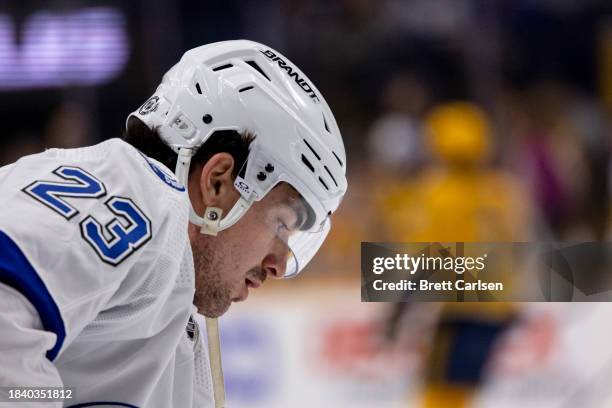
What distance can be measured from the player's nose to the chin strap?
4.2 inches

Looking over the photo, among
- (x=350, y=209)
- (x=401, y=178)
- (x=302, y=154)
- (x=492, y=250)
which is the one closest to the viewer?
(x=302, y=154)

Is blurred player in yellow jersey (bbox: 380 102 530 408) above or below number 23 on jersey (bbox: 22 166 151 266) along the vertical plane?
below

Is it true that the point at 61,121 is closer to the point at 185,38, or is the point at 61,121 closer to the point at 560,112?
the point at 185,38

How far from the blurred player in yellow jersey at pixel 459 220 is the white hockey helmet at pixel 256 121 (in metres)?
1.67

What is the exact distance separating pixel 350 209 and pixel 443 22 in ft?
5.61

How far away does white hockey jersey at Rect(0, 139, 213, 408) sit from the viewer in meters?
1.00

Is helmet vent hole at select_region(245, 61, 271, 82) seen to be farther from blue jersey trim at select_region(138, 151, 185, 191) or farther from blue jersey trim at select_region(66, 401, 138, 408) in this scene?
blue jersey trim at select_region(66, 401, 138, 408)

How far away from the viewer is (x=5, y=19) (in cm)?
482

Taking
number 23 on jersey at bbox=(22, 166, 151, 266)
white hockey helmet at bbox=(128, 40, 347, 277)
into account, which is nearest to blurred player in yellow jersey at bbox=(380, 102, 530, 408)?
white hockey helmet at bbox=(128, 40, 347, 277)

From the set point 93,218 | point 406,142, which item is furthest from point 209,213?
point 406,142

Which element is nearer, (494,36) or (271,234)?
(271,234)

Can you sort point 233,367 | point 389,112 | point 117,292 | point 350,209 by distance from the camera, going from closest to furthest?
point 117,292
point 233,367
point 350,209
point 389,112

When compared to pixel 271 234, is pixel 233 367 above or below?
below

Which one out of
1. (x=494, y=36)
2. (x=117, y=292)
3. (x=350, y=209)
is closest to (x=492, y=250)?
(x=117, y=292)
